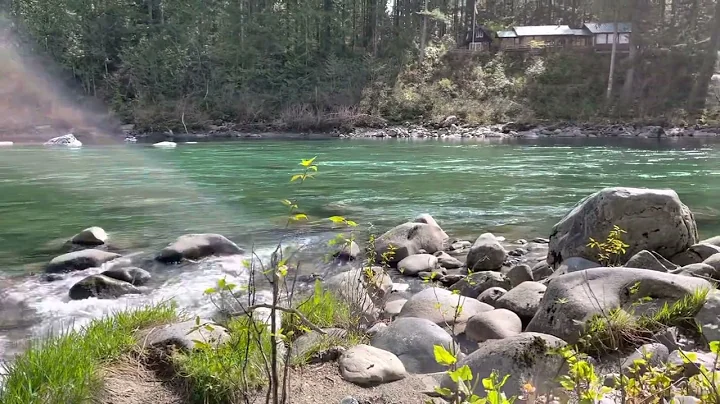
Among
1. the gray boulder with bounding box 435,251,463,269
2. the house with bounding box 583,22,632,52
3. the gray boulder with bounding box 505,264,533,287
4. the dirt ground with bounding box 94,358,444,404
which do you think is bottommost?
the gray boulder with bounding box 435,251,463,269

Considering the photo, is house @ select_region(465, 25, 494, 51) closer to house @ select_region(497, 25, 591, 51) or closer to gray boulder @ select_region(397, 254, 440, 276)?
house @ select_region(497, 25, 591, 51)

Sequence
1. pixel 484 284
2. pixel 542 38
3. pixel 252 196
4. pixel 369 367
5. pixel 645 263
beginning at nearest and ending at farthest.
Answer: pixel 369 367 → pixel 645 263 → pixel 484 284 → pixel 252 196 → pixel 542 38

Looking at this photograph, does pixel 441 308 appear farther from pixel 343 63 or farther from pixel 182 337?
pixel 343 63

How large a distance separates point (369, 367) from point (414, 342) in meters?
0.72

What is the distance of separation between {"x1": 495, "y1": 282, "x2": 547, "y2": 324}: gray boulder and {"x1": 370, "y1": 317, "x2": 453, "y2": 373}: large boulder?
106 cm

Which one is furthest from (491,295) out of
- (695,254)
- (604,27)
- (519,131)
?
(604,27)

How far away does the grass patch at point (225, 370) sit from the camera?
126 inches

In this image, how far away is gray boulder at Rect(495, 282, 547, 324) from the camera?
523 centimetres

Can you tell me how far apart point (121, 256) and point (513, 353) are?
6.75 meters

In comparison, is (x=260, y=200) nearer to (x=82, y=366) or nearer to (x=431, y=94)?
(x=82, y=366)

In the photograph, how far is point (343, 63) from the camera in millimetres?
47438

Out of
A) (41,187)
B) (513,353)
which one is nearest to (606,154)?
(41,187)

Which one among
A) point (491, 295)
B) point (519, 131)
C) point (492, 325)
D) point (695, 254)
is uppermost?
point (519, 131)

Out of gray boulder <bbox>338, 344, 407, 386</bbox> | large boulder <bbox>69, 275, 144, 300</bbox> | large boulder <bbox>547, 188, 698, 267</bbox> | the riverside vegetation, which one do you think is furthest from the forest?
gray boulder <bbox>338, 344, 407, 386</bbox>
